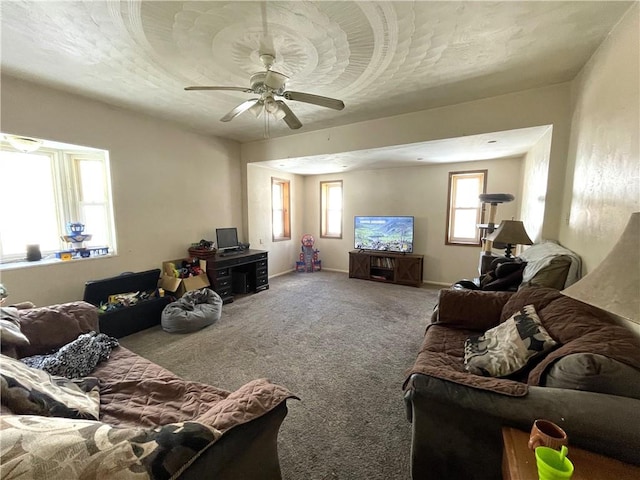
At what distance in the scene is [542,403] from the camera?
1.07 meters

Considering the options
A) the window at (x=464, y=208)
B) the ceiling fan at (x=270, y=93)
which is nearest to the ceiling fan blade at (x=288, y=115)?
the ceiling fan at (x=270, y=93)

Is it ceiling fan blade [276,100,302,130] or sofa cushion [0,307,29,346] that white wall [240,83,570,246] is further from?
sofa cushion [0,307,29,346]

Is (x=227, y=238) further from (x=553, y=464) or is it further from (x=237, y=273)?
(x=553, y=464)

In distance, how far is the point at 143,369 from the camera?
173cm

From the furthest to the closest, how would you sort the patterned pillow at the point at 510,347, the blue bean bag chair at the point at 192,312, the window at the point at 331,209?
the window at the point at 331,209 → the blue bean bag chair at the point at 192,312 → the patterned pillow at the point at 510,347

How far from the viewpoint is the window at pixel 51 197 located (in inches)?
113

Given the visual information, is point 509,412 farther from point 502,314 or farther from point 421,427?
point 502,314

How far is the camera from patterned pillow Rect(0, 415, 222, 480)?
24.5 inches

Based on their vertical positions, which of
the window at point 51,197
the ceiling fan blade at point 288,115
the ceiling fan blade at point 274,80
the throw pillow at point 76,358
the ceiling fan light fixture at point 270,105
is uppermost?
the ceiling fan blade at point 274,80

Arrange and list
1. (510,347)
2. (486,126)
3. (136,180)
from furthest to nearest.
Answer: (136,180) < (486,126) < (510,347)

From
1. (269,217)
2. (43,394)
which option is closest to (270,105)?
(43,394)

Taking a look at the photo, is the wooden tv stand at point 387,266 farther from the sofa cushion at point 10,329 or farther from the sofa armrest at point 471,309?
the sofa cushion at point 10,329

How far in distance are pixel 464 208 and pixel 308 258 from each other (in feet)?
11.2

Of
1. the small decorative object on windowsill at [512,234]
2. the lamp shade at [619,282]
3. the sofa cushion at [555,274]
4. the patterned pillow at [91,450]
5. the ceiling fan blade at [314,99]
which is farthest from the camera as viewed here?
the small decorative object on windowsill at [512,234]
